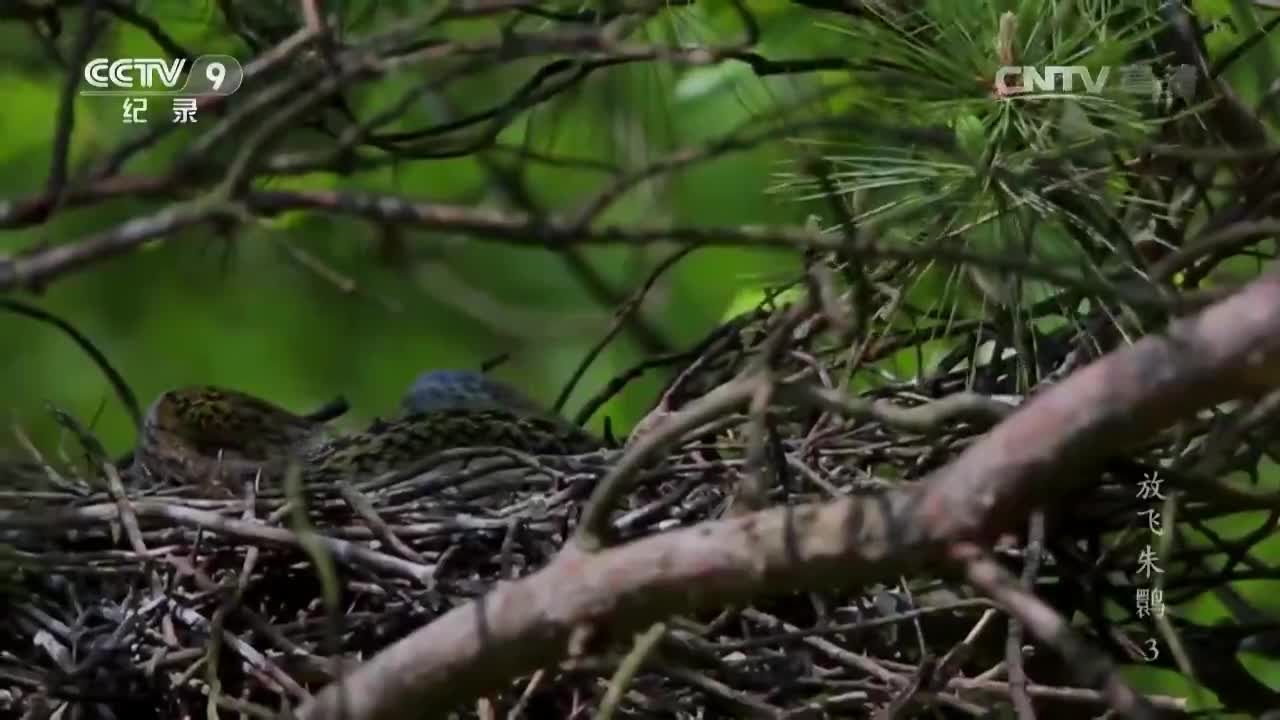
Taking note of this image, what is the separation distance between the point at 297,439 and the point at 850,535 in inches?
51.5

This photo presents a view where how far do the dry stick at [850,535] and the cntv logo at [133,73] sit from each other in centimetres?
68

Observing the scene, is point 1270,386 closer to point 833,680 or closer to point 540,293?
point 833,680

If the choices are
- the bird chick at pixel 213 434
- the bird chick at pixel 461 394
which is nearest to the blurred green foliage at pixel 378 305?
the bird chick at pixel 461 394

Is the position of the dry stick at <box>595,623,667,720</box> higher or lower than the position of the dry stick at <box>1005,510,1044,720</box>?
higher

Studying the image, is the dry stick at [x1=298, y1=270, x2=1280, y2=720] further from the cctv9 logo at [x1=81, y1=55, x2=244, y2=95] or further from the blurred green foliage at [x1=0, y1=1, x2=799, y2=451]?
the blurred green foliage at [x1=0, y1=1, x2=799, y2=451]

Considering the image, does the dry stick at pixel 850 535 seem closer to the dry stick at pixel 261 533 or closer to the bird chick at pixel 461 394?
the dry stick at pixel 261 533

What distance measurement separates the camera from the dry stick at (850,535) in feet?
2.43

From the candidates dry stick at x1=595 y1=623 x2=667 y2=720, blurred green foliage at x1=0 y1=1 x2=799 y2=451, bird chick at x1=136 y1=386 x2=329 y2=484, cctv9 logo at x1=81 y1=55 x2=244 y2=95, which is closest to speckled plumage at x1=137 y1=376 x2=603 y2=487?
bird chick at x1=136 y1=386 x2=329 y2=484

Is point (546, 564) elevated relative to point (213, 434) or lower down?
lower down

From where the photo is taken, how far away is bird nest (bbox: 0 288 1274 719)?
126 centimetres

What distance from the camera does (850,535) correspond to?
2.65ft

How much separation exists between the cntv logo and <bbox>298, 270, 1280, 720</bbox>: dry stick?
684 mm

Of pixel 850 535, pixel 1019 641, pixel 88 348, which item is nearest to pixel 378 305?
pixel 88 348

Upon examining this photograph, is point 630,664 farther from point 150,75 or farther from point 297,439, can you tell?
point 297,439
